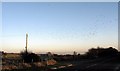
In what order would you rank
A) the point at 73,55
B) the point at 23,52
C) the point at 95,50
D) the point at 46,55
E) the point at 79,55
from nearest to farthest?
the point at 23,52
the point at 46,55
the point at 73,55
the point at 79,55
the point at 95,50

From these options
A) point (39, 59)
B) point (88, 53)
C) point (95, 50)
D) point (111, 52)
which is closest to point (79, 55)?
point (88, 53)

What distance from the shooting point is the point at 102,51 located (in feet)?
330

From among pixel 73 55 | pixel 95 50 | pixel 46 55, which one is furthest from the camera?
pixel 95 50

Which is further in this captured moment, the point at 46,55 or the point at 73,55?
the point at 73,55

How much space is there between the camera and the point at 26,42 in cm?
4925

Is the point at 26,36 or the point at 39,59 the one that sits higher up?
the point at 26,36

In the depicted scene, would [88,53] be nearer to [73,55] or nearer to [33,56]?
[73,55]

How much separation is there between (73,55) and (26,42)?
3014cm

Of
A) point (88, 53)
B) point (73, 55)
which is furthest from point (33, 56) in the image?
point (88, 53)

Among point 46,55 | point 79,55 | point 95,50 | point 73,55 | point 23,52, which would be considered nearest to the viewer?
point 23,52

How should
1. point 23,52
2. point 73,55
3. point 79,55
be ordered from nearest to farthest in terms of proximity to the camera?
point 23,52
point 73,55
point 79,55

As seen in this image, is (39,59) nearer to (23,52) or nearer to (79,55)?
(23,52)

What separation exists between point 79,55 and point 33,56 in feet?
119

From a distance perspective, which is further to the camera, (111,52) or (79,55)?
(111,52)
